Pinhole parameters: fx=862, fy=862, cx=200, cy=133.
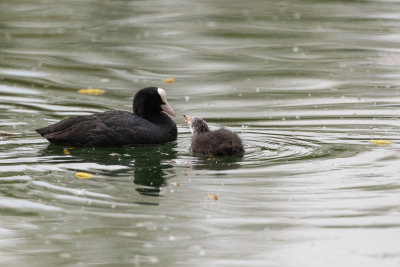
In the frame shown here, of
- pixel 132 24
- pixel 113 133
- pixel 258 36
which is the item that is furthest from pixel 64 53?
pixel 113 133

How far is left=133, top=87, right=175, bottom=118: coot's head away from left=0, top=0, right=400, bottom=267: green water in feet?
1.69

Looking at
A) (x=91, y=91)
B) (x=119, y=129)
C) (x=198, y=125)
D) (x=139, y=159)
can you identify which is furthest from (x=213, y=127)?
(x=91, y=91)

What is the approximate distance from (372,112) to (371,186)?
142 inches

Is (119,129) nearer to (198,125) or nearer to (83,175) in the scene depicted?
(198,125)

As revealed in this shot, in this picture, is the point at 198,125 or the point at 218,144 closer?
the point at 218,144

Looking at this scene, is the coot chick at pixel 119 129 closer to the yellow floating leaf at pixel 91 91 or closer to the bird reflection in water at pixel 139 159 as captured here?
the bird reflection in water at pixel 139 159

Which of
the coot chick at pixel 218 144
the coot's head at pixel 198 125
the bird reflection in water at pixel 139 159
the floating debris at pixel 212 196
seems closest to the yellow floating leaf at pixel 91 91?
the bird reflection in water at pixel 139 159

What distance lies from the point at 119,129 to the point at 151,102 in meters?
0.72

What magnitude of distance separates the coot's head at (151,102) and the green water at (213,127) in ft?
1.69

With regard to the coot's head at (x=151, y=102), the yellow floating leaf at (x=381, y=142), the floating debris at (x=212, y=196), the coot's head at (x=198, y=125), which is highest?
the coot's head at (x=151, y=102)

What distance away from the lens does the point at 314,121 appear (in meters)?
11.0

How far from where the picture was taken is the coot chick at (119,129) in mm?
9922

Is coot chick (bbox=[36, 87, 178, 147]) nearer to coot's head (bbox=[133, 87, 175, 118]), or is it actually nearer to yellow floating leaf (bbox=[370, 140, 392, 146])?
coot's head (bbox=[133, 87, 175, 118])

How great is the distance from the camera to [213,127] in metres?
11.0
